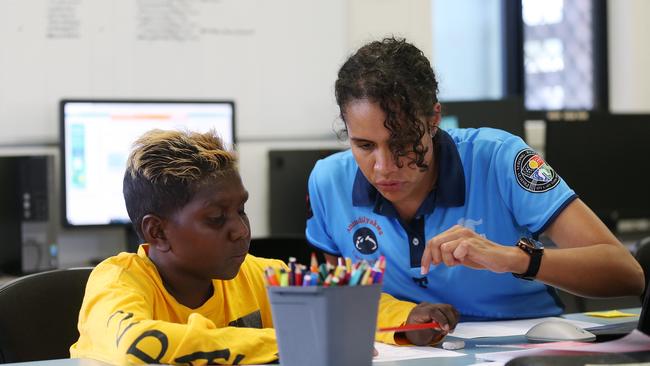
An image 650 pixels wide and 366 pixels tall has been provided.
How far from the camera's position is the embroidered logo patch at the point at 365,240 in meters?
1.76

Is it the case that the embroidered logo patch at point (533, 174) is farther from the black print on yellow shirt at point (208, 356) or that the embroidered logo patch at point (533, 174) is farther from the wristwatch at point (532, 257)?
the black print on yellow shirt at point (208, 356)

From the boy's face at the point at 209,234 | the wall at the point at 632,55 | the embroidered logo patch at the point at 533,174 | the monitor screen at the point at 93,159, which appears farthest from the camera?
the wall at the point at 632,55

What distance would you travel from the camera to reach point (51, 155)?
3.01m

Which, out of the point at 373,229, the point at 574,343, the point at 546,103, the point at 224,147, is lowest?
the point at 574,343

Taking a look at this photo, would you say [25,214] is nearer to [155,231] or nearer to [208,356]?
[155,231]

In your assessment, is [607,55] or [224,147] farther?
[607,55]

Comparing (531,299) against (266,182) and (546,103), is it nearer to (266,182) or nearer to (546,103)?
(266,182)

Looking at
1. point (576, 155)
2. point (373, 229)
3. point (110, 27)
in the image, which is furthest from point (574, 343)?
point (576, 155)

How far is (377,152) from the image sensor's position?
156 centimetres

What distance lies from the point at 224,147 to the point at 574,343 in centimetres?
63

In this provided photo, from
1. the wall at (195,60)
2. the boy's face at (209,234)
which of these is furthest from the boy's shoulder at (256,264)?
the wall at (195,60)

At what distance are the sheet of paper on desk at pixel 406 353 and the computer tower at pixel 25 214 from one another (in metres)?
1.83

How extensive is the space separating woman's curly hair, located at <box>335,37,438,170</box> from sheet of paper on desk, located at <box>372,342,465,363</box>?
13.5 inches

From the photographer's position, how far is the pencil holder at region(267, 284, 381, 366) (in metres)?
1.04
